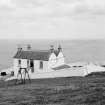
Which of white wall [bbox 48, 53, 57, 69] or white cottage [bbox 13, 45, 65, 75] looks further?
white wall [bbox 48, 53, 57, 69]

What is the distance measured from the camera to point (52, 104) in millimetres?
17547

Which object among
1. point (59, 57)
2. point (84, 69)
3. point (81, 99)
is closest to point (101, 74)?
point (84, 69)

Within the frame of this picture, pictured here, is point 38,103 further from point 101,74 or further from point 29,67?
point 29,67

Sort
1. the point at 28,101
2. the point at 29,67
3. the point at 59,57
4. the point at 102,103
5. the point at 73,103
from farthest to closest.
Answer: the point at 59,57 < the point at 29,67 < the point at 28,101 < the point at 73,103 < the point at 102,103

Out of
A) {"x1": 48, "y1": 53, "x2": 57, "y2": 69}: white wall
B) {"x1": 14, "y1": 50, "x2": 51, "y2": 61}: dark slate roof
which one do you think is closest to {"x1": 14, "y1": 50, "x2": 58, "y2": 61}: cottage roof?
{"x1": 14, "y1": 50, "x2": 51, "y2": 61}: dark slate roof

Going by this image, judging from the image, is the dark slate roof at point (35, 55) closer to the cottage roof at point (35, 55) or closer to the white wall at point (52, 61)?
the cottage roof at point (35, 55)

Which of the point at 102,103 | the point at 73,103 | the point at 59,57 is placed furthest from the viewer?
the point at 59,57

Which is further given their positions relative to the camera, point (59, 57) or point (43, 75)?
point (59, 57)

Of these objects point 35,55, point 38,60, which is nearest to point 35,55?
point 35,55

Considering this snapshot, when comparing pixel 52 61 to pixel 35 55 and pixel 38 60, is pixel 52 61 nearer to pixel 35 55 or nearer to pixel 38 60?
pixel 38 60

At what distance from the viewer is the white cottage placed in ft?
151

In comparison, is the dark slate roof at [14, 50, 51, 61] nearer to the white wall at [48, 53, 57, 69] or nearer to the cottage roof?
the cottage roof

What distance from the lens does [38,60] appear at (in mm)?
46531

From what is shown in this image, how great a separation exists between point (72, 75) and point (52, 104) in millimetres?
21624
